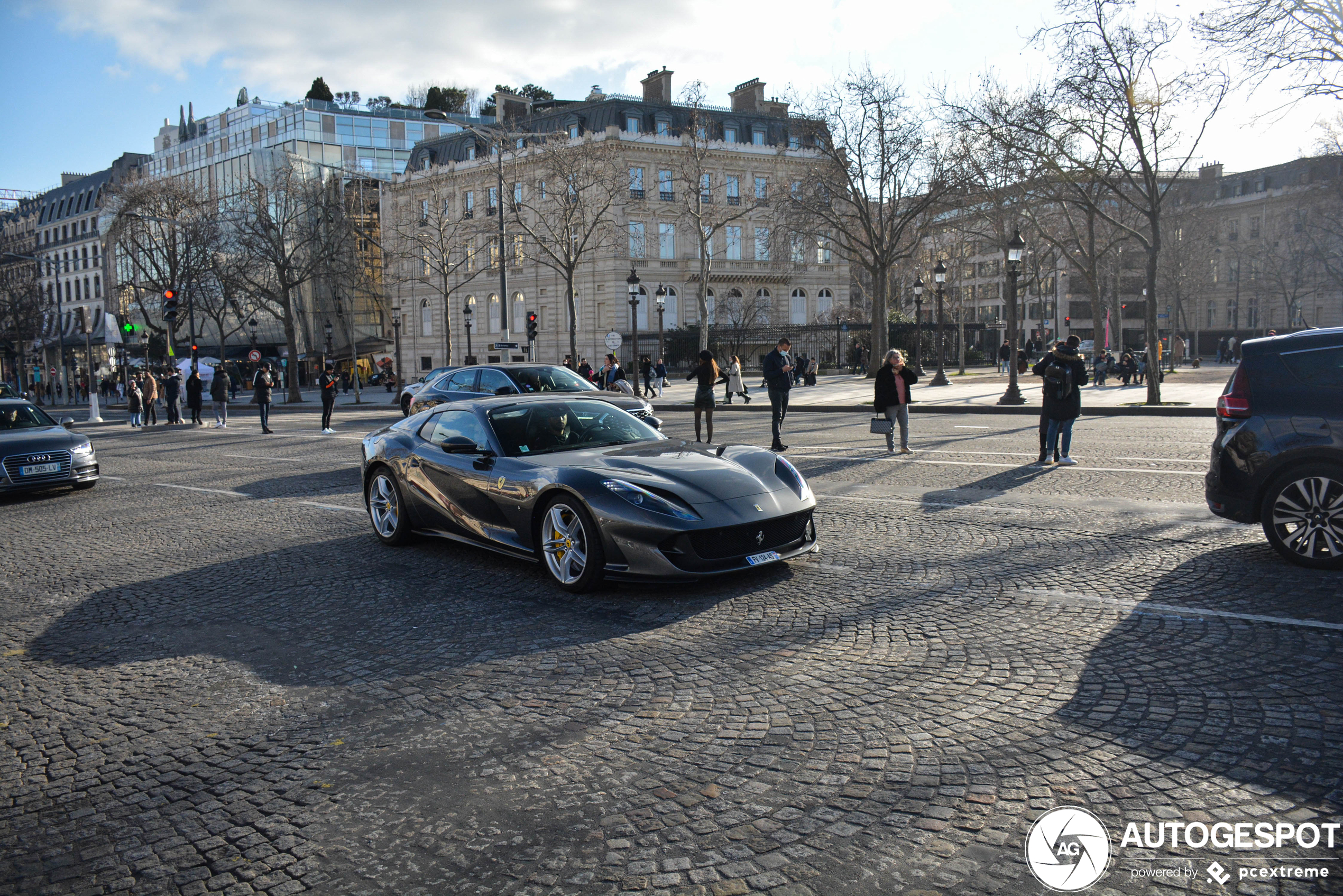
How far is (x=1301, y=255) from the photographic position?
65250 millimetres

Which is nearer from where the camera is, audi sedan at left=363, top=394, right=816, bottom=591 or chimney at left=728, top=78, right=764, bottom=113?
audi sedan at left=363, top=394, right=816, bottom=591

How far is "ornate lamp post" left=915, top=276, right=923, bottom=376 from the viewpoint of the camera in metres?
41.8

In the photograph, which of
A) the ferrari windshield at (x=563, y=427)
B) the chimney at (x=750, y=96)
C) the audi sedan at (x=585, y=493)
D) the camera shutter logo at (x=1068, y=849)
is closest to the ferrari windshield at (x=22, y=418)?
the audi sedan at (x=585, y=493)

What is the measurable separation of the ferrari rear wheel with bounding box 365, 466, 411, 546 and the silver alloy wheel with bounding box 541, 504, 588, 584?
216 cm

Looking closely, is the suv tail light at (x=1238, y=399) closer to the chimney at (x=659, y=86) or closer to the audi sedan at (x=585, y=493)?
the audi sedan at (x=585, y=493)

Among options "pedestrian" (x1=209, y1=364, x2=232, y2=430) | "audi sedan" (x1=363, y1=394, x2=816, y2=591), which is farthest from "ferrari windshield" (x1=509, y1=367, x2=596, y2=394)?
"pedestrian" (x1=209, y1=364, x2=232, y2=430)

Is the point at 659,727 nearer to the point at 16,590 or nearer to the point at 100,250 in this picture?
the point at 16,590

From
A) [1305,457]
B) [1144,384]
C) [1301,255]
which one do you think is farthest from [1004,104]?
[1301,255]

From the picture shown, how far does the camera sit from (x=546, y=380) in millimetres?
16109

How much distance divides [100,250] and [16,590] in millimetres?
104336

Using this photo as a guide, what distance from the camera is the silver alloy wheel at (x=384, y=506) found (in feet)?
26.7

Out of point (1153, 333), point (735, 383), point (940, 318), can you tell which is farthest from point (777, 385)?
point (940, 318)

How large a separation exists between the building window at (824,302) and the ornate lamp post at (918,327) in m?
9.86

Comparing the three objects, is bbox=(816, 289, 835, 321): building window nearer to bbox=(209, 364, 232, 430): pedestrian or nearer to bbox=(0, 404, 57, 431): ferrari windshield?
bbox=(209, 364, 232, 430): pedestrian
